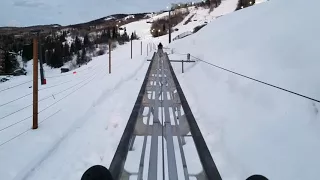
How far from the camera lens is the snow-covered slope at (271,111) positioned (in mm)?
3219

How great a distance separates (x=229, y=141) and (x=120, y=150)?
6.06 ft

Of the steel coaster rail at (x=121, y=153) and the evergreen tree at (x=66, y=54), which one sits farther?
the evergreen tree at (x=66, y=54)

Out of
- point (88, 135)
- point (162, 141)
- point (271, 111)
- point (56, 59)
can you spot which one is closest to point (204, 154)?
point (162, 141)

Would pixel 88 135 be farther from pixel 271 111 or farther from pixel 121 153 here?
pixel 271 111

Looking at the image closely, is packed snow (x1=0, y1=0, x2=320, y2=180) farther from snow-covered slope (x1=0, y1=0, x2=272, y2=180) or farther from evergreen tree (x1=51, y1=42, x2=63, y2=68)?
evergreen tree (x1=51, y1=42, x2=63, y2=68)

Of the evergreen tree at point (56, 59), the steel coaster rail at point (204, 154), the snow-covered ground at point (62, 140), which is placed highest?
the evergreen tree at point (56, 59)

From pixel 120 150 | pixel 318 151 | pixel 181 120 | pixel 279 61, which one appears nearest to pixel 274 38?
pixel 279 61

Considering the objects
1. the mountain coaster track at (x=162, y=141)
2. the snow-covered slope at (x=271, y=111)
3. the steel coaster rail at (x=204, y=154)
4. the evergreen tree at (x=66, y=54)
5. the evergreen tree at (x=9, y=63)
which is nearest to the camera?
the steel coaster rail at (x=204, y=154)

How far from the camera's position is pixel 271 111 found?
415cm

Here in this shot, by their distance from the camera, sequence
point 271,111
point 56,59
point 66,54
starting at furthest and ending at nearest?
point 66,54 → point 56,59 → point 271,111

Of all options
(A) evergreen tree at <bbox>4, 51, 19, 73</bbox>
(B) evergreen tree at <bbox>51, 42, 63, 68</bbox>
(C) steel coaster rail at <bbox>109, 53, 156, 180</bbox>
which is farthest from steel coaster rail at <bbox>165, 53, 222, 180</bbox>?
(B) evergreen tree at <bbox>51, 42, 63, 68</bbox>

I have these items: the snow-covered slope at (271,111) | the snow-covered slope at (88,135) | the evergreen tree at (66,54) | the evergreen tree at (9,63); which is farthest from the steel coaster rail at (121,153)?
the evergreen tree at (66,54)

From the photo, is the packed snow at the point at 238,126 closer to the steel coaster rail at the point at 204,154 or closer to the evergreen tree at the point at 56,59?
the steel coaster rail at the point at 204,154

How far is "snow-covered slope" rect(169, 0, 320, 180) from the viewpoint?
10.6 ft
